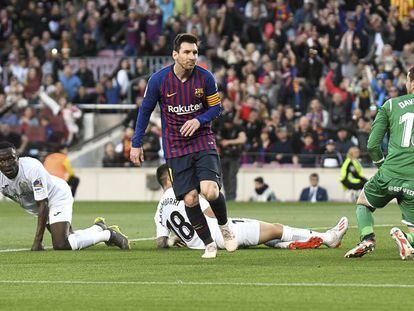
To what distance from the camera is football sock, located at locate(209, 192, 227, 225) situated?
12.8 m

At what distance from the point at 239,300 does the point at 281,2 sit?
2451cm

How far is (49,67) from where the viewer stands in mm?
34906

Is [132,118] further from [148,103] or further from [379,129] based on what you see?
[379,129]

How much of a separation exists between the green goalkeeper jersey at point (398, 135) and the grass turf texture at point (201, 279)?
924 mm

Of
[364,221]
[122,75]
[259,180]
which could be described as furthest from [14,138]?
[364,221]

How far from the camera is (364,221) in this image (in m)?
12.8

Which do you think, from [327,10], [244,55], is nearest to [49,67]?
[244,55]

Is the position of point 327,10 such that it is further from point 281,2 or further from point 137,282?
point 137,282

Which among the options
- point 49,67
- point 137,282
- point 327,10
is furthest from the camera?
point 49,67

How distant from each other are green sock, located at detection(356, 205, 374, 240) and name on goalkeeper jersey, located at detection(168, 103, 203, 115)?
6.37 feet

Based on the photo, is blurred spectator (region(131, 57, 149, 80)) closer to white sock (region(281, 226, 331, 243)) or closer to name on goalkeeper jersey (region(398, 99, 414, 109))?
white sock (region(281, 226, 331, 243))

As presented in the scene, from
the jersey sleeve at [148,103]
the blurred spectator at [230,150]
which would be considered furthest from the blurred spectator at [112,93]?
the jersey sleeve at [148,103]

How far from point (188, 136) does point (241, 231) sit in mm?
→ 1578

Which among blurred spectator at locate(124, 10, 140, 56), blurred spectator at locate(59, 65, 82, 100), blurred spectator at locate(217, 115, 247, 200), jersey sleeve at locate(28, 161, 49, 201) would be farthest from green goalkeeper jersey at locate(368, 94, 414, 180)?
blurred spectator at locate(124, 10, 140, 56)
